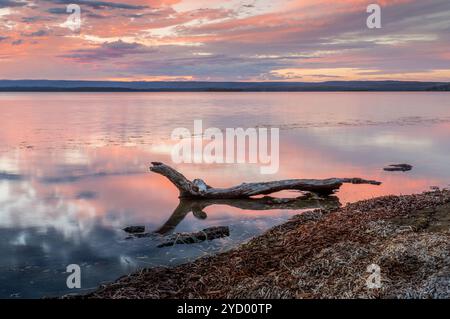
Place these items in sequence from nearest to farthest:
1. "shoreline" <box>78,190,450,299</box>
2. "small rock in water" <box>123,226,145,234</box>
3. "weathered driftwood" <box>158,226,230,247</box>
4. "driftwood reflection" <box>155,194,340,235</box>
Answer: "shoreline" <box>78,190,450,299</box> < "weathered driftwood" <box>158,226,230,247</box> < "small rock in water" <box>123,226,145,234</box> < "driftwood reflection" <box>155,194,340,235</box>

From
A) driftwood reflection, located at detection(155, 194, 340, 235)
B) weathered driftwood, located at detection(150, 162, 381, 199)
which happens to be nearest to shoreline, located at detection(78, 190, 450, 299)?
driftwood reflection, located at detection(155, 194, 340, 235)

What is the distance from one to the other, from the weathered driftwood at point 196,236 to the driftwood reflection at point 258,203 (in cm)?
271

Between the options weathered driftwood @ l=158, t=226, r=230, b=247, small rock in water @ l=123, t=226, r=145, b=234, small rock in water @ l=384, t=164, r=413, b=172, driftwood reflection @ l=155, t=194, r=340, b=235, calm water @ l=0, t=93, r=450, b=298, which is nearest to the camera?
calm water @ l=0, t=93, r=450, b=298

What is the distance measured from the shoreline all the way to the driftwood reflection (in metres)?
4.93

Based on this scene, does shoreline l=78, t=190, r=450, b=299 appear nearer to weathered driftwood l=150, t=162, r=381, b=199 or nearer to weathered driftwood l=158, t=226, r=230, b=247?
weathered driftwood l=158, t=226, r=230, b=247

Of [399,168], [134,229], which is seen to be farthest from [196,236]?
[399,168]

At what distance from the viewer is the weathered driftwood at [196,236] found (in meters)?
12.9

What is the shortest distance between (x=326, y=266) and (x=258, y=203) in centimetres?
926

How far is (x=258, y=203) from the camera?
1795 centimetres

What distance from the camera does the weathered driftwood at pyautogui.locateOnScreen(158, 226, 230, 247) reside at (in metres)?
12.9

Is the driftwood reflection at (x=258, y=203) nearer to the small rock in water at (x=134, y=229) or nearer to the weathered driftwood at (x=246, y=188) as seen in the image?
the weathered driftwood at (x=246, y=188)

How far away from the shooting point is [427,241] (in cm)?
921

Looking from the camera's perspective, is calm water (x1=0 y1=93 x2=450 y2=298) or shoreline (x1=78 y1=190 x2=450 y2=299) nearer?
shoreline (x1=78 y1=190 x2=450 y2=299)
